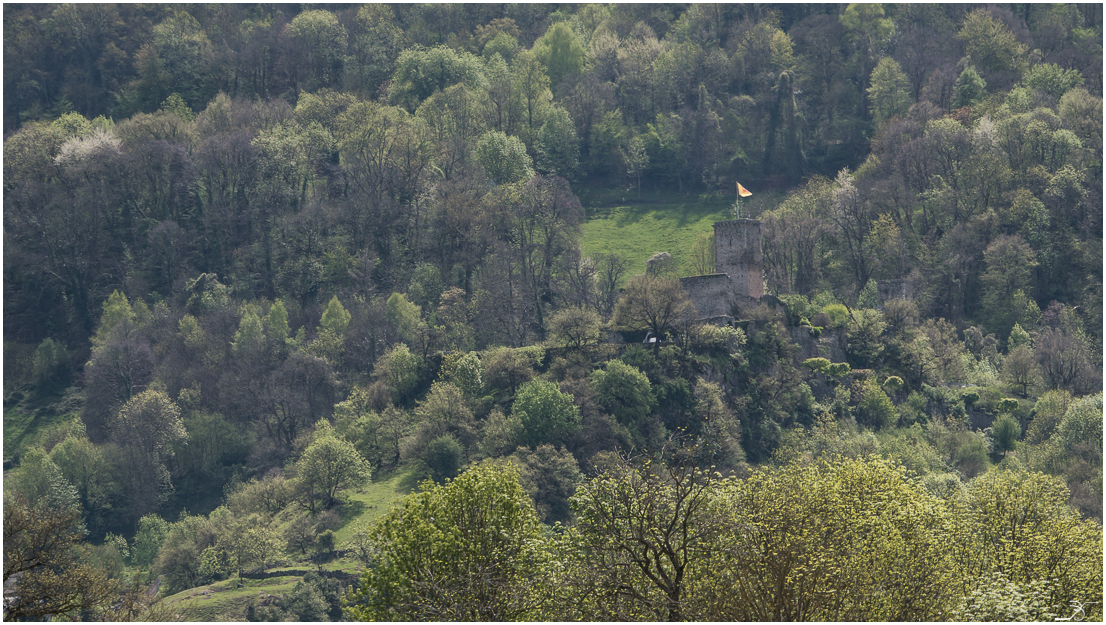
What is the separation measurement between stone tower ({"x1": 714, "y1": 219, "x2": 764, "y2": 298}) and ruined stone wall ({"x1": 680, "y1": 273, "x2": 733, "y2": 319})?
128 centimetres

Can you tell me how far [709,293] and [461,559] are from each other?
40.2 m

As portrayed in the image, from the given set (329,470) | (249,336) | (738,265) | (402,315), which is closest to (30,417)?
(249,336)

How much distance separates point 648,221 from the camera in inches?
4286

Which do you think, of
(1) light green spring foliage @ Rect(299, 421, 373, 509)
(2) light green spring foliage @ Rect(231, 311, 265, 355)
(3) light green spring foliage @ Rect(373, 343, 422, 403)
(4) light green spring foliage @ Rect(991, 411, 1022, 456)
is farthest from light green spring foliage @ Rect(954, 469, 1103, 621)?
(2) light green spring foliage @ Rect(231, 311, 265, 355)

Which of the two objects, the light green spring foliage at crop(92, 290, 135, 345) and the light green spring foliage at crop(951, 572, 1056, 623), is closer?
the light green spring foliage at crop(951, 572, 1056, 623)

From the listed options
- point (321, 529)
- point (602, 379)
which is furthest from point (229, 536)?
point (602, 379)

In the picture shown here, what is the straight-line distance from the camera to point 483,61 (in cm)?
13025

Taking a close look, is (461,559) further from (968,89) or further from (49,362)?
(968,89)

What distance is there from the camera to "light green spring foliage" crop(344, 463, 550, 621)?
3572 centimetres

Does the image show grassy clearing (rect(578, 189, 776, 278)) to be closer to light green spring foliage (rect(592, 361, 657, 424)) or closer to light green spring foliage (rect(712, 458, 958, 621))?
light green spring foliage (rect(592, 361, 657, 424))

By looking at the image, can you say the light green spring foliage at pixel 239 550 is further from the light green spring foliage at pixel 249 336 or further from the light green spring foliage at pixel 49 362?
the light green spring foliage at pixel 49 362

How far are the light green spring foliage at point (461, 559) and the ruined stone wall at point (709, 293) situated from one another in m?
35.5

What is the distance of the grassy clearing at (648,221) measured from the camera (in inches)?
4011

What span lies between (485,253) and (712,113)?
112 ft
